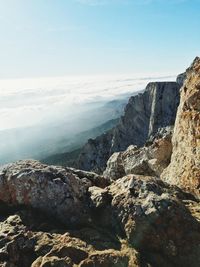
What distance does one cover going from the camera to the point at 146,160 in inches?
2418

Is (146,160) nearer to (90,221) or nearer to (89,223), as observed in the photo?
(90,221)

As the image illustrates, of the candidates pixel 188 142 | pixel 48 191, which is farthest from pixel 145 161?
pixel 48 191

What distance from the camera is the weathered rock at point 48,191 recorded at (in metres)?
21.6

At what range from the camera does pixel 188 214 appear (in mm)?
19875

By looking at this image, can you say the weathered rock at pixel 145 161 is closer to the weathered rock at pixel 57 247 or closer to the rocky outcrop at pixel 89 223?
the rocky outcrop at pixel 89 223

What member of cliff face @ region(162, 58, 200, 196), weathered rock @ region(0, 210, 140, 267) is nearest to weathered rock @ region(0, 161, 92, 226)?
weathered rock @ region(0, 210, 140, 267)

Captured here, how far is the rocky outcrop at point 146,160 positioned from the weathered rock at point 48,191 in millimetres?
31440

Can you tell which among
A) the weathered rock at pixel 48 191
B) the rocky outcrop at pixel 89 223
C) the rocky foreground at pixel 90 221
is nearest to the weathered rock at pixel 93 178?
the rocky foreground at pixel 90 221

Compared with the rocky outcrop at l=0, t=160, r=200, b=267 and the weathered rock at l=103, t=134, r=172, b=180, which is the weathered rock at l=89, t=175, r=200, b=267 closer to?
the rocky outcrop at l=0, t=160, r=200, b=267

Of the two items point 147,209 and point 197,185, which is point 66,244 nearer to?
point 147,209

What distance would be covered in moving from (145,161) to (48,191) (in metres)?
40.4

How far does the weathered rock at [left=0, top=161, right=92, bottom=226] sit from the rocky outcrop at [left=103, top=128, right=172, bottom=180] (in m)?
31.4

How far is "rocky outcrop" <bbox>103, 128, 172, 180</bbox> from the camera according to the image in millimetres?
55594

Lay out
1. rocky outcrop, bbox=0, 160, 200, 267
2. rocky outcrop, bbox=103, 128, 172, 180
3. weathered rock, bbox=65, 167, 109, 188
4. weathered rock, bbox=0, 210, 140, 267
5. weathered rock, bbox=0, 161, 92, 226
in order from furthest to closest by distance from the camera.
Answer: rocky outcrop, bbox=103, 128, 172, 180 → weathered rock, bbox=65, 167, 109, 188 → weathered rock, bbox=0, 161, 92, 226 → rocky outcrop, bbox=0, 160, 200, 267 → weathered rock, bbox=0, 210, 140, 267
